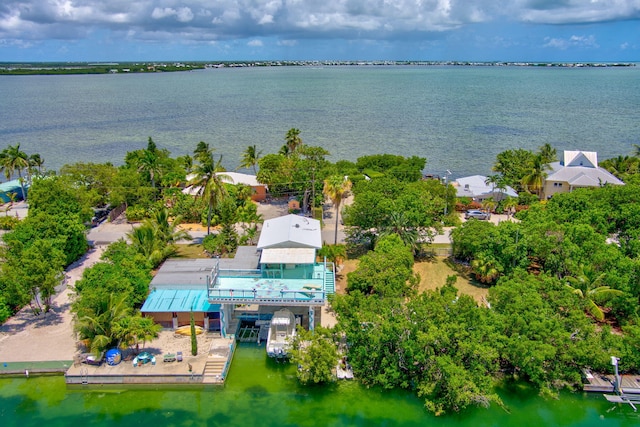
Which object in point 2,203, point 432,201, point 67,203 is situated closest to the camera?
point 67,203

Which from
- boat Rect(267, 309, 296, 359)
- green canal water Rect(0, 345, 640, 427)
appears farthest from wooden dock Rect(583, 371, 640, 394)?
boat Rect(267, 309, 296, 359)

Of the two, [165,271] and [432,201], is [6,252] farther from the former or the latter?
[432,201]

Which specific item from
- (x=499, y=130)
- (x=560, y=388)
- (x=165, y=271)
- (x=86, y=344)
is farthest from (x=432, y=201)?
(x=499, y=130)

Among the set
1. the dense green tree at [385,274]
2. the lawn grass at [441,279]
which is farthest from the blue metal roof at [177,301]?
the lawn grass at [441,279]

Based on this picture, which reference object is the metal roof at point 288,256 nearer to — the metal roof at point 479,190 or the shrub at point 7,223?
the shrub at point 7,223

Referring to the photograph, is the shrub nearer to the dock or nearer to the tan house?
the dock

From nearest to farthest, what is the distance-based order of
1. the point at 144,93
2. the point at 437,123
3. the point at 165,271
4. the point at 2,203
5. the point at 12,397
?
the point at 12,397 < the point at 165,271 < the point at 2,203 < the point at 437,123 < the point at 144,93
